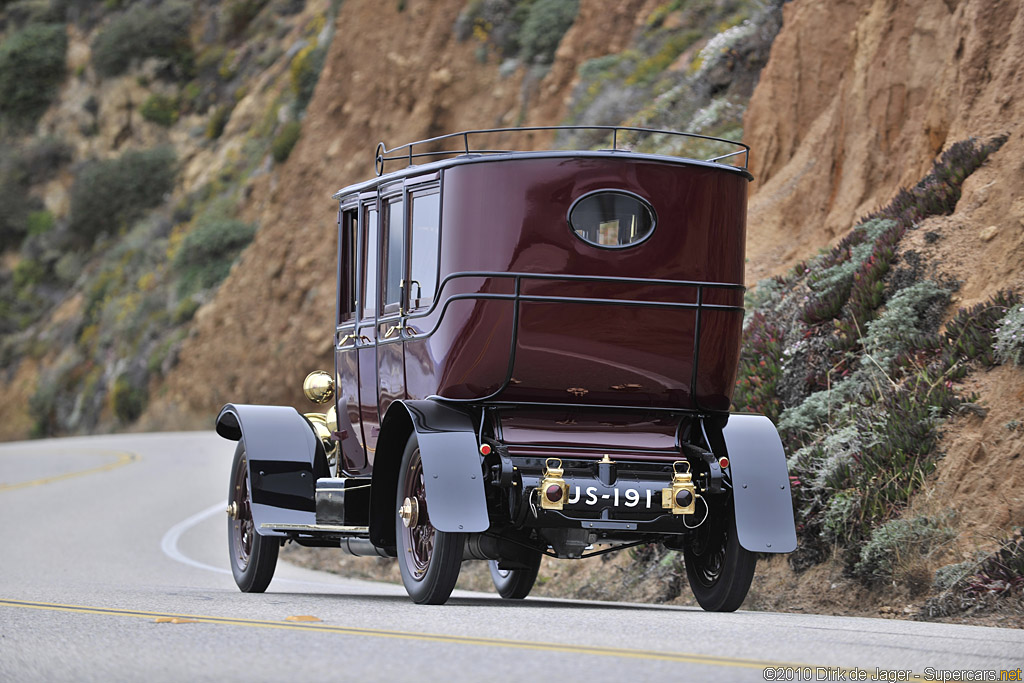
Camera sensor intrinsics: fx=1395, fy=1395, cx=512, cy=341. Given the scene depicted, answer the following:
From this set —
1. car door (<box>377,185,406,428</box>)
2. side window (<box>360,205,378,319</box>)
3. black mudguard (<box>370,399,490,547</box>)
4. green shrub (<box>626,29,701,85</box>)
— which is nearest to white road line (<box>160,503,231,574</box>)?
side window (<box>360,205,378,319</box>)

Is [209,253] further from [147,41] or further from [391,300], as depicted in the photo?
[391,300]

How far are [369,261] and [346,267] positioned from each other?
597 mm

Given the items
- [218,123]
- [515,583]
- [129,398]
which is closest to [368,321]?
[515,583]

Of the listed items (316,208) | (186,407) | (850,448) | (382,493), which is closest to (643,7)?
(316,208)

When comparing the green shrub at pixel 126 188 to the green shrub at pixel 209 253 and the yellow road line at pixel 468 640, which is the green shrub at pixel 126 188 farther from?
the yellow road line at pixel 468 640

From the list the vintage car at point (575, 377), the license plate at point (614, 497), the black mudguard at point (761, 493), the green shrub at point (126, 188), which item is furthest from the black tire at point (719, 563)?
the green shrub at point (126, 188)

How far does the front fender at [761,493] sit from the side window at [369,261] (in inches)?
115

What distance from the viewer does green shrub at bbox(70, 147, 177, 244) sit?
50.7 meters

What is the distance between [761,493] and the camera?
8914 millimetres

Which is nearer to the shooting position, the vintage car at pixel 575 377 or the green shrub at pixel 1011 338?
the vintage car at pixel 575 377

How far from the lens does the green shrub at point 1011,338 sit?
1074 centimetres

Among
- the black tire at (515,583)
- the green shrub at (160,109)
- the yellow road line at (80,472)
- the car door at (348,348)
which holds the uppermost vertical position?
the green shrub at (160,109)

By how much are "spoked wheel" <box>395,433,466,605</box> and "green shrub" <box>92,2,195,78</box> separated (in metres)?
47.9

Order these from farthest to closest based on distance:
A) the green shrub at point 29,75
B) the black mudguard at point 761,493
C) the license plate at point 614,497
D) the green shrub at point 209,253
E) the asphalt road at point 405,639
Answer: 1. the green shrub at point 29,75
2. the green shrub at point 209,253
3. the black mudguard at point 761,493
4. the license plate at point 614,497
5. the asphalt road at point 405,639
